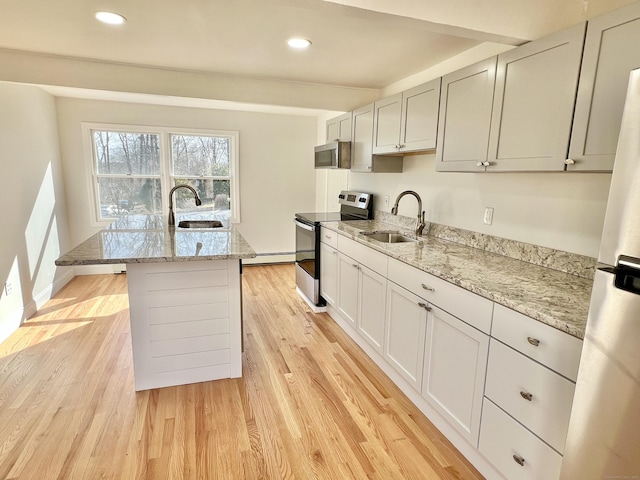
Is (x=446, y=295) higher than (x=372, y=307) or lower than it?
higher

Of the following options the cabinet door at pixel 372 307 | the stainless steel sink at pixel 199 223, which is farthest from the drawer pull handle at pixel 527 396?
the stainless steel sink at pixel 199 223

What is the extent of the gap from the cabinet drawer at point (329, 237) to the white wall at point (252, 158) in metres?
1.97

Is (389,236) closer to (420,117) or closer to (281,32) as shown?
(420,117)

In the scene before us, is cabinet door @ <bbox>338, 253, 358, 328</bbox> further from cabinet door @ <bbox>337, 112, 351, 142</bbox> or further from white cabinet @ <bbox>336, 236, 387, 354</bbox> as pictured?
cabinet door @ <bbox>337, 112, 351, 142</bbox>

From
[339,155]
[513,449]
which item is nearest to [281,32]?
[339,155]

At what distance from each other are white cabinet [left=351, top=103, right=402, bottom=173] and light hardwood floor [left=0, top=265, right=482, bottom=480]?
5.30ft

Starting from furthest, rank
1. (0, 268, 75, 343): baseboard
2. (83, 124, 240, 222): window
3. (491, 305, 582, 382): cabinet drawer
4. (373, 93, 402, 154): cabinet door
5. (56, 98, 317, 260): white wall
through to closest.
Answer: (83, 124, 240, 222): window, (56, 98, 317, 260): white wall, (0, 268, 75, 343): baseboard, (373, 93, 402, 154): cabinet door, (491, 305, 582, 382): cabinet drawer

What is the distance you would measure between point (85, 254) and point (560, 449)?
7.85 ft

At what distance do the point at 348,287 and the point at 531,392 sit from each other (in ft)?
5.78

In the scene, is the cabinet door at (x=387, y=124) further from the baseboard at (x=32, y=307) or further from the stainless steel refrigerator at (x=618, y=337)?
the baseboard at (x=32, y=307)

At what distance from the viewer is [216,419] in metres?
2.02

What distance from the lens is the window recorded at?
4582 millimetres

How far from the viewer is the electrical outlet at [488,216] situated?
7.61ft

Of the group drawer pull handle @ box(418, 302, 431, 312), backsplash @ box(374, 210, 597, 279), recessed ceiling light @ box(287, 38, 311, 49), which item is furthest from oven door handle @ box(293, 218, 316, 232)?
drawer pull handle @ box(418, 302, 431, 312)
